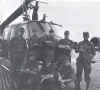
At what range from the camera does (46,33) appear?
7355 millimetres

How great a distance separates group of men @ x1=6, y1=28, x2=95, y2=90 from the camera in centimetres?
671

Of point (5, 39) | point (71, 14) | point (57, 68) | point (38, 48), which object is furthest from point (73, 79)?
point (71, 14)

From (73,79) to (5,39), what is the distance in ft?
9.92

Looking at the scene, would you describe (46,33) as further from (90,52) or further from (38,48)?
(90,52)

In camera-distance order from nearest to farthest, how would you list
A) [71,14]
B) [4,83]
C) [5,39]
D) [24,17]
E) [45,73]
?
1. [4,83]
2. [45,73]
3. [24,17]
4. [5,39]
5. [71,14]

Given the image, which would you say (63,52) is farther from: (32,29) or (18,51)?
(18,51)

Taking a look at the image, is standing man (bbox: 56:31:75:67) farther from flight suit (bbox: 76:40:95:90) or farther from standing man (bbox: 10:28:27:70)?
standing man (bbox: 10:28:27:70)

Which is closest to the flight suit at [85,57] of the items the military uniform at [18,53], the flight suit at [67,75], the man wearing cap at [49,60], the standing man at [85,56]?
the standing man at [85,56]

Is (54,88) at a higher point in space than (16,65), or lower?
lower

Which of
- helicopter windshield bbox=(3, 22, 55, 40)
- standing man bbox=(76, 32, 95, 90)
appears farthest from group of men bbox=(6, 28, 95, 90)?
helicopter windshield bbox=(3, 22, 55, 40)

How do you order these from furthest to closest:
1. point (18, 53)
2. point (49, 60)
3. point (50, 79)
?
1. point (18, 53)
2. point (49, 60)
3. point (50, 79)

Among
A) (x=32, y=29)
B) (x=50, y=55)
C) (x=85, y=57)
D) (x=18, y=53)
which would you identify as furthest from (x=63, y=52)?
(x=18, y=53)

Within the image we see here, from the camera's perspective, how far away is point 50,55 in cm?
690

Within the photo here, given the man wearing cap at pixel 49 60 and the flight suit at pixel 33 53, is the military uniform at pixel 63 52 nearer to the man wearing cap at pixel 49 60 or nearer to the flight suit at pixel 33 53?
the man wearing cap at pixel 49 60
